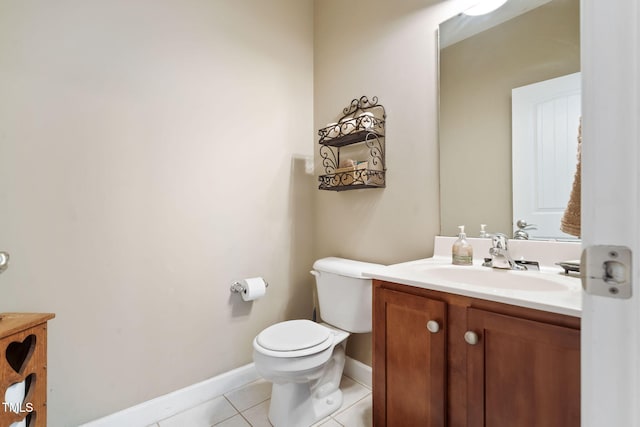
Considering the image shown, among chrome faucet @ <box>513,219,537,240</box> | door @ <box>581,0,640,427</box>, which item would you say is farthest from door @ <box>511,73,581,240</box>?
door @ <box>581,0,640,427</box>

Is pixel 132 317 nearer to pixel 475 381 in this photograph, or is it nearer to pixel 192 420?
pixel 192 420

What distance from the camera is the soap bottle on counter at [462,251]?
1247mm

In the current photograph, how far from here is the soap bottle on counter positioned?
1247mm

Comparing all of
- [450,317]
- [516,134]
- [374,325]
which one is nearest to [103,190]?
[374,325]

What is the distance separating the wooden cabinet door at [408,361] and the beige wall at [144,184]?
3.09 feet

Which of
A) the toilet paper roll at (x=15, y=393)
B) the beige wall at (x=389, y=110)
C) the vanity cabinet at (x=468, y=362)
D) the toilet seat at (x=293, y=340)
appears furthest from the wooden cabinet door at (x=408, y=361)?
the toilet paper roll at (x=15, y=393)

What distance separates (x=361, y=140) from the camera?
1.76m

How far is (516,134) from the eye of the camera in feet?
4.07

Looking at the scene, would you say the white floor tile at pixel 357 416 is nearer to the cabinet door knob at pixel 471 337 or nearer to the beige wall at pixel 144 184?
the beige wall at pixel 144 184

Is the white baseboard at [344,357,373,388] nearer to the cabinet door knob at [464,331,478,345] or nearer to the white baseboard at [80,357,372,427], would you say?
the white baseboard at [80,357,372,427]

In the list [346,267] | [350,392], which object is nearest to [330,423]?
[350,392]

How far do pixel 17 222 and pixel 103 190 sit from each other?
0.31 meters

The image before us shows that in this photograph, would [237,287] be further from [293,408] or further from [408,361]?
[408,361]

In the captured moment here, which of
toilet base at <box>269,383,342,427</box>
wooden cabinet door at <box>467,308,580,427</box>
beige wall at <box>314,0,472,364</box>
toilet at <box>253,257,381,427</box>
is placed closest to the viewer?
wooden cabinet door at <box>467,308,580,427</box>
